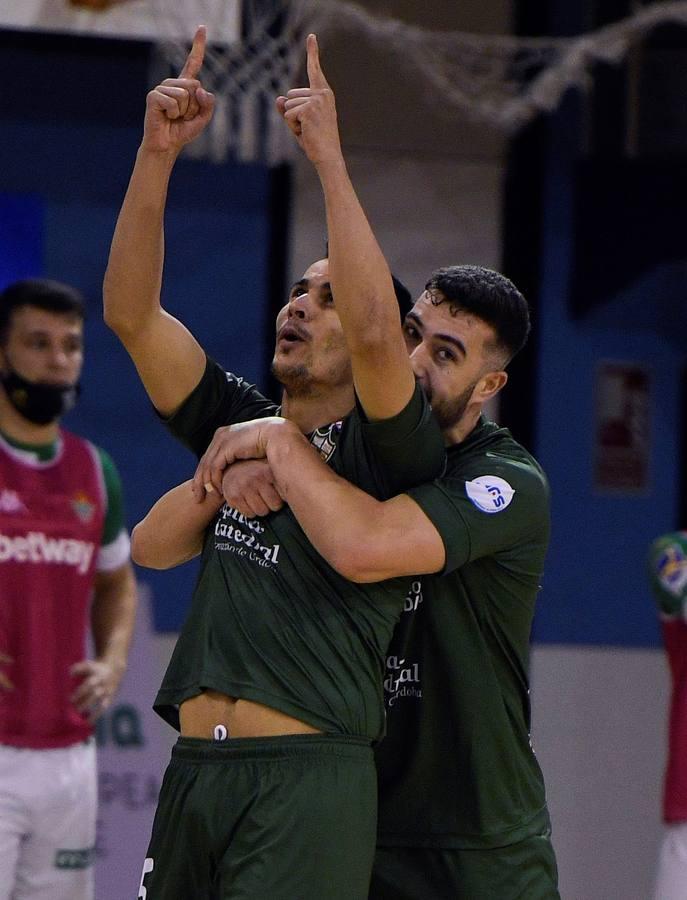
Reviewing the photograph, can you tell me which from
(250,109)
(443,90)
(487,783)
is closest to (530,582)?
(487,783)

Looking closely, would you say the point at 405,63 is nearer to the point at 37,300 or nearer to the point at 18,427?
the point at 37,300

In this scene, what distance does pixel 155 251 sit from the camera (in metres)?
3.53

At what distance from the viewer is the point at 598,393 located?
8.38 meters

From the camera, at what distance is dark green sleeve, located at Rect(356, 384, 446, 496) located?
3.20m

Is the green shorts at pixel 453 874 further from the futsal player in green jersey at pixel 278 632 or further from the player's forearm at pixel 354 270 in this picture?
the player's forearm at pixel 354 270

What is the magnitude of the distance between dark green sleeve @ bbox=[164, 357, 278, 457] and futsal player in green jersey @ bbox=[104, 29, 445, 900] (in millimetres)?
146

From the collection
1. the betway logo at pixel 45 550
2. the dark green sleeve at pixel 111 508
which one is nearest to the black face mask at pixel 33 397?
the dark green sleeve at pixel 111 508

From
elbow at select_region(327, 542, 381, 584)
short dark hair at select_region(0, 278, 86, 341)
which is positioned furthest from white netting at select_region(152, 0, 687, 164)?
elbow at select_region(327, 542, 381, 584)

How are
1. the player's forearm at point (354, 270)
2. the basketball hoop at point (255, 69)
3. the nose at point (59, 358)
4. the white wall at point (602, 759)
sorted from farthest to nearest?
the white wall at point (602, 759) → the basketball hoop at point (255, 69) → the nose at point (59, 358) → the player's forearm at point (354, 270)

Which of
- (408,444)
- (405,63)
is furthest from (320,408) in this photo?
(405,63)

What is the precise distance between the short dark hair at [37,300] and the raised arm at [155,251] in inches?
97.7

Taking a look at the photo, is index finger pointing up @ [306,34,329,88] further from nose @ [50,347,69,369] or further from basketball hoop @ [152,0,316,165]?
basketball hoop @ [152,0,316,165]

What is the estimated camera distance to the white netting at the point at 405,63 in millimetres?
6855

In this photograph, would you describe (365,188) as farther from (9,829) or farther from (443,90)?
(9,829)
